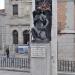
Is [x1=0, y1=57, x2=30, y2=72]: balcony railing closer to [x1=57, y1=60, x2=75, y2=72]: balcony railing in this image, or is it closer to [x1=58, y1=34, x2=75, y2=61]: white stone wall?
[x1=57, y1=60, x2=75, y2=72]: balcony railing

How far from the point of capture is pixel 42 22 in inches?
499

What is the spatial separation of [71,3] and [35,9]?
8.15 feet

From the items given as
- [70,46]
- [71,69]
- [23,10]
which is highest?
[23,10]

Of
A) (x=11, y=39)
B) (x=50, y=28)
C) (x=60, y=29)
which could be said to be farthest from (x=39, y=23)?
(x=11, y=39)

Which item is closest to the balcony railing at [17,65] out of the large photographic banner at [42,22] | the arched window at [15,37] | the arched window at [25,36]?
the large photographic banner at [42,22]

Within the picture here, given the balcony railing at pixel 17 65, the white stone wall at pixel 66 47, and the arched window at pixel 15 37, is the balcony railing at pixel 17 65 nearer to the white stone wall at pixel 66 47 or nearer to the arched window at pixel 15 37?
the white stone wall at pixel 66 47

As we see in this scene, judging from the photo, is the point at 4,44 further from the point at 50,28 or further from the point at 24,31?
the point at 50,28

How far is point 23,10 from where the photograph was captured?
1695 inches

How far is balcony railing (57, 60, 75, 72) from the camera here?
14.3m

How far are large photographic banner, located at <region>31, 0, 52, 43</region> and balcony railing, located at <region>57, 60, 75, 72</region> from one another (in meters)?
2.05

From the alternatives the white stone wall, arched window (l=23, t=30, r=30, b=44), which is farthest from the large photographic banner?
arched window (l=23, t=30, r=30, b=44)

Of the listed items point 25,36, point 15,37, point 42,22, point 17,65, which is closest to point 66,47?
point 17,65

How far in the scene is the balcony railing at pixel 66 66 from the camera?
1427 cm

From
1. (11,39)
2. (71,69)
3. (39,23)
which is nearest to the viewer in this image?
(39,23)
